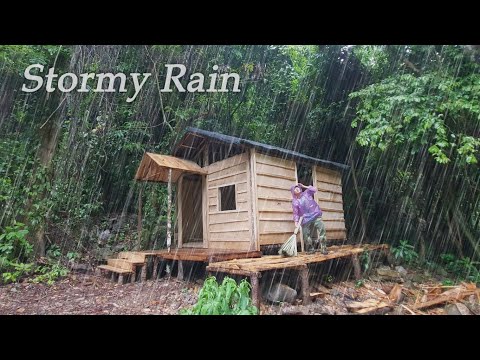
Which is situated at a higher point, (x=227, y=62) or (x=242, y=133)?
(x=227, y=62)

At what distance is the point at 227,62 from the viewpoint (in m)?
9.81

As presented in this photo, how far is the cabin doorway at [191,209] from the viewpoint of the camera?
27.3ft

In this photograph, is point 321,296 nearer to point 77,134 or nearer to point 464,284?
point 464,284

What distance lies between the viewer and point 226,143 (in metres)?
6.66

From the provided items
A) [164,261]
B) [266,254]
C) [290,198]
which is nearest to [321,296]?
[266,254]

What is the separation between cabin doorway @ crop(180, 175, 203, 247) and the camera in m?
8.34

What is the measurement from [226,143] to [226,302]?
3.34 meters

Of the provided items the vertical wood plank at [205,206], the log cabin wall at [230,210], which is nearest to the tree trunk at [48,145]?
the vertical wood plank at [205,206]

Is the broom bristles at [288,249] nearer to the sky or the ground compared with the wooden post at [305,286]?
nearer to the sky

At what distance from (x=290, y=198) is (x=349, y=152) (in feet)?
11.4

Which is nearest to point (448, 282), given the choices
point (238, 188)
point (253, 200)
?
point (253, 200)

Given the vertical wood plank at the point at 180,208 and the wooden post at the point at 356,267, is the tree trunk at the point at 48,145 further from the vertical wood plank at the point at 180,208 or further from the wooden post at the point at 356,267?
the wooden post at the point at 356,267

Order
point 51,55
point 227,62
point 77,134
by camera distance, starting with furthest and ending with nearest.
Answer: point 227,62 → point 77,134 → point 51,55

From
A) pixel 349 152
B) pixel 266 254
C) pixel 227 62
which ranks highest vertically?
pixel 227 62
